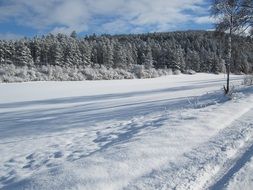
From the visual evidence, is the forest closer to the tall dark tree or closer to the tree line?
the tree line

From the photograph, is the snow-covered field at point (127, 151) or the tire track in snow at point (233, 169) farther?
the snow-covered field at point (127, 151)

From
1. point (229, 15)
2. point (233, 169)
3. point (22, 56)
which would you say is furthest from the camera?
point (22, 56)

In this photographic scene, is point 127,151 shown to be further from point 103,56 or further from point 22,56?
point 103,56

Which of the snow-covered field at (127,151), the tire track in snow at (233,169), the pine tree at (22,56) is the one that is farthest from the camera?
the pine tree at (22,56)

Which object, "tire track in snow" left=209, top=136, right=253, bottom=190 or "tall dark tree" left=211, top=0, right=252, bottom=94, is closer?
"tire track in snow" left=209, top=136, right=253, bottom=190

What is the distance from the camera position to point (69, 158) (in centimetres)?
762

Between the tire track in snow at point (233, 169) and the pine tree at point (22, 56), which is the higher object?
the pine tree at point (22, 56)

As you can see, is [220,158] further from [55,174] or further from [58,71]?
[58,71]

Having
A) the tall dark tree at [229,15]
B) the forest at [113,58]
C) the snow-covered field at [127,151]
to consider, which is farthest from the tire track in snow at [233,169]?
the forest at [113,58]

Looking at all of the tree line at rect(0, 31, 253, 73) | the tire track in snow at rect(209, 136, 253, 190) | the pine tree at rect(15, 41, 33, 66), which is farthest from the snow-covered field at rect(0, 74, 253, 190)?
the pine tree at rect(15, 41, 33, 66)

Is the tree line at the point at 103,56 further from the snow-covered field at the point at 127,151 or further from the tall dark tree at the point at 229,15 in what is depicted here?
the snow-covered field at the point at 127,151

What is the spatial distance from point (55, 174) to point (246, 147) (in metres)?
4.09

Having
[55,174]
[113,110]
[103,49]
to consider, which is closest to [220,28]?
[113,110]

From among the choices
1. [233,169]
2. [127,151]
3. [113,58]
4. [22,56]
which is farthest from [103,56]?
[233,169]
